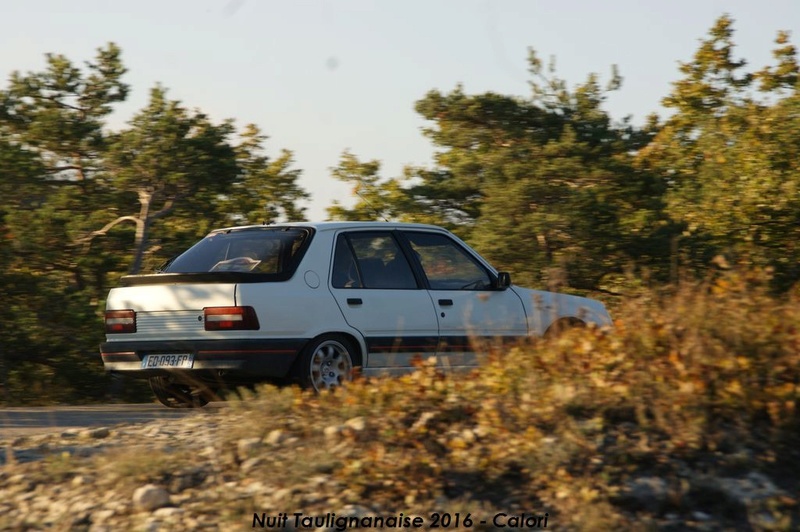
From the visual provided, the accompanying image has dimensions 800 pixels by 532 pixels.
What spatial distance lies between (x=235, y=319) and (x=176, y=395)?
1890 millimetres

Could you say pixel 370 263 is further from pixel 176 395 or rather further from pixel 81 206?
pixel 81 206

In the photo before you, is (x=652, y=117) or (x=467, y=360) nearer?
(x=467, y=360)

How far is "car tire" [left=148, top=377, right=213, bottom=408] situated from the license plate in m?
0.97

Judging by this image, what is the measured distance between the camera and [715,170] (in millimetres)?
21891

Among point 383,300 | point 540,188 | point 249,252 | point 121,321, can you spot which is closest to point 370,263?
point 383,300

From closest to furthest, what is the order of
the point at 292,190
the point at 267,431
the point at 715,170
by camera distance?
the point at 267,431 → the point at 715,170 → the point at 292,190

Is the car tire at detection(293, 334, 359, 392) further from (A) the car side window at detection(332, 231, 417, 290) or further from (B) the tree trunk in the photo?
(B) the tree trunk

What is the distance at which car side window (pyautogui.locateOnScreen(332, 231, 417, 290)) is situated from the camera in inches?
406

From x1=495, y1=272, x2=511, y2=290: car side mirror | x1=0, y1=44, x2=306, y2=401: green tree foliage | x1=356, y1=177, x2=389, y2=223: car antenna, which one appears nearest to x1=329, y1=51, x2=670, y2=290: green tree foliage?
x1=356, y1=177, x2=389, y2=223: car antenna

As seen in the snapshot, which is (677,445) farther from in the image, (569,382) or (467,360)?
(467,360)

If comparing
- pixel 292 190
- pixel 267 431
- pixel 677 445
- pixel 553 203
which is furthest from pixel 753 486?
pixel 292 190

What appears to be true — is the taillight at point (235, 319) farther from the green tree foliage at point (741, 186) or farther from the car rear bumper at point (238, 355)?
the green tree foliage at point (741, 186)

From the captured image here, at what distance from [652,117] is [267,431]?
21.3m

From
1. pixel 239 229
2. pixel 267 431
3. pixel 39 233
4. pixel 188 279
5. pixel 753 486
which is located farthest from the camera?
pixel 39 233
